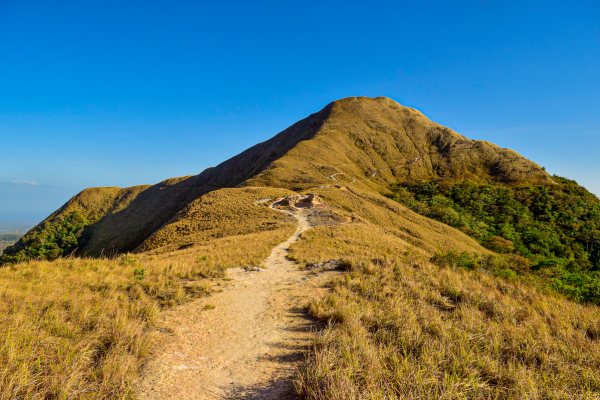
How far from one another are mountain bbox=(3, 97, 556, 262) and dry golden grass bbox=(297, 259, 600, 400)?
27.1m

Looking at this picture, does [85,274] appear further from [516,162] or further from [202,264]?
[516,162]

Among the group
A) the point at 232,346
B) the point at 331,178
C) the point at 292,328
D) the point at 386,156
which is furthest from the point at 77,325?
the point at 386,156

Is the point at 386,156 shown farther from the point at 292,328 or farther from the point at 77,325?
the point at 77,325

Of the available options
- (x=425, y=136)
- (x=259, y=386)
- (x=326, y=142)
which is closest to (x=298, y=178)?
(x=326, y=142)

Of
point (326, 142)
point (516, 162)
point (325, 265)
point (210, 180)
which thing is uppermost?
point (326, 142)

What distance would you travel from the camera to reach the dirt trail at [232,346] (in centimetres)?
364

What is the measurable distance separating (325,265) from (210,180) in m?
90.9

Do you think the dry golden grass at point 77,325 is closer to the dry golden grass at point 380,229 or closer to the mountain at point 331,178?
the dry golden grass at point 380,229

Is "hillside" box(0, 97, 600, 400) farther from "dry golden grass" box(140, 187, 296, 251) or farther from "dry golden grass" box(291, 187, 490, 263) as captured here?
"dry golden grass" box(140, 187, 296, 251)

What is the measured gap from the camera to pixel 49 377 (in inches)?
121

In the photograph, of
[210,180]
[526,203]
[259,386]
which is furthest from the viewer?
[210,180]

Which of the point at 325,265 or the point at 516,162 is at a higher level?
the point at 516,162

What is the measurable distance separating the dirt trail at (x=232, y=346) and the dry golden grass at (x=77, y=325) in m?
0.50

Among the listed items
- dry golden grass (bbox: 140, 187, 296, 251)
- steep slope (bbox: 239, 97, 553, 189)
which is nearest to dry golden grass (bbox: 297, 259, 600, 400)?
dry golden grass (bbox: 140, 187, 296, 251)
